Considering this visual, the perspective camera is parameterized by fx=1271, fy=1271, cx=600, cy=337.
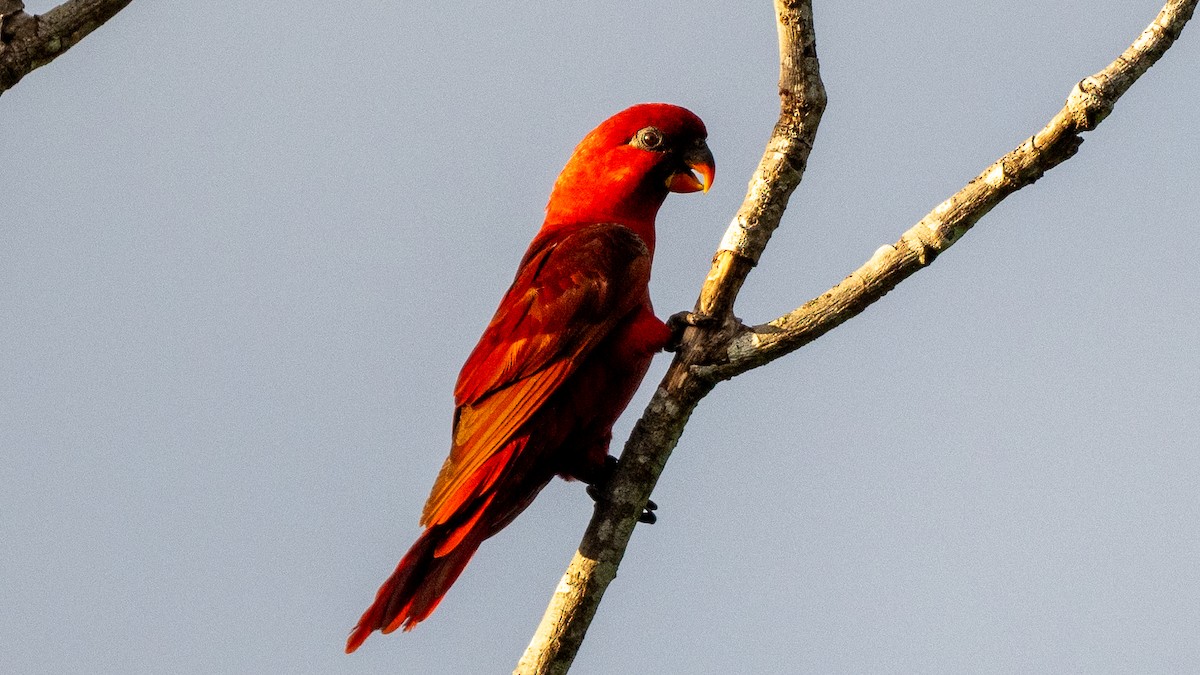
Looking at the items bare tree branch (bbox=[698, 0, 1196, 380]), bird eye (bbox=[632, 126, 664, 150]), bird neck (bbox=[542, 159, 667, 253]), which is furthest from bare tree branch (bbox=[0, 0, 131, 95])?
bird eye (bbox=[632, 126, 664, 150])

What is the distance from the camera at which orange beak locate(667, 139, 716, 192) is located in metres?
5.94

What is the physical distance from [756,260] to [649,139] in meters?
1.69

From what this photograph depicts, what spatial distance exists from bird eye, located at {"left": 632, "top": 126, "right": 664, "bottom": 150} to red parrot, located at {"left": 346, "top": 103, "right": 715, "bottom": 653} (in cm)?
54

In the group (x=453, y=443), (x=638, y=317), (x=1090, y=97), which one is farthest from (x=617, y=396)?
(x=1090, y=97)

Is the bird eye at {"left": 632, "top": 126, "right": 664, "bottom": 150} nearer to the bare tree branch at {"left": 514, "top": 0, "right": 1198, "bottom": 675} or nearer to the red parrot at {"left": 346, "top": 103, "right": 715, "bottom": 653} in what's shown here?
the red parrot at {"left": 346, "top": 103, "right": 715, "bottom": 653}

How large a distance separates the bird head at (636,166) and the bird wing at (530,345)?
0.53m

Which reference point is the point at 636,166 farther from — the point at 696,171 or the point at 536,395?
the point at 536,395

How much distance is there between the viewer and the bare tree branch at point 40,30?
12.1 ft

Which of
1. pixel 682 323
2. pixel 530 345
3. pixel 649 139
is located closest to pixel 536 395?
pixel 530 345

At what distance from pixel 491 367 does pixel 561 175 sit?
1481 millimetres

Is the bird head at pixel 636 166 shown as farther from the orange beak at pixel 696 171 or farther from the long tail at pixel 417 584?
the long tail at pixel 417 584

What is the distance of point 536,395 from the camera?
4.86 metres

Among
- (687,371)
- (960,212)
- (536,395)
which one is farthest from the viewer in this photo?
(536,395)

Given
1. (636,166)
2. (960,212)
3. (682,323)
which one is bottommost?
(682,323)
